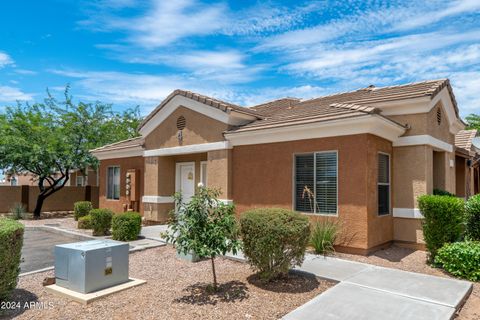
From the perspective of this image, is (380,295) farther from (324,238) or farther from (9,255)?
(9,255)

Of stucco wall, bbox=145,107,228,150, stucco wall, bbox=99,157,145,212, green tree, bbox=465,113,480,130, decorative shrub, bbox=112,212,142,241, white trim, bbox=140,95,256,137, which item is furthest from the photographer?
green tree, bbox=465,113,480,130

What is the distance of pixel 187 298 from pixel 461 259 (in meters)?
5.77

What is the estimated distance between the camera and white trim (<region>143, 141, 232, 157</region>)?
11.7m

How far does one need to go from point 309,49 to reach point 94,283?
1048 cm

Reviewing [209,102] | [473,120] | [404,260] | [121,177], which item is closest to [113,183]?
[121,177]

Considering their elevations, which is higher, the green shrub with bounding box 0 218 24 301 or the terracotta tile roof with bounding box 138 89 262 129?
the terracotta tile roof with bounding box 138 89 262 129

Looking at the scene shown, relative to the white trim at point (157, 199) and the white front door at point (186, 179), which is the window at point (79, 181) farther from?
the white front door at point (186, 179)

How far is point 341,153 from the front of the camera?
8.98m

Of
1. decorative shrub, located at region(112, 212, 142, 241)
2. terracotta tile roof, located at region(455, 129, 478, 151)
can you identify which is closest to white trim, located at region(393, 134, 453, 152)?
terracotta tile roof, located at region(455, 129, 478, 151)

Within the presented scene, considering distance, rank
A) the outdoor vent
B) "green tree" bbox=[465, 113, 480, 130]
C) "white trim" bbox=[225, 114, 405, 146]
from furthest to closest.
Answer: "green tree" bbox=[465, 113, 480, 130] → the outdoor vent → "white trim" bbox=[225, 114, 405, 146]

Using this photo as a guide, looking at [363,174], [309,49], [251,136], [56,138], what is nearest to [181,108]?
[251,136]

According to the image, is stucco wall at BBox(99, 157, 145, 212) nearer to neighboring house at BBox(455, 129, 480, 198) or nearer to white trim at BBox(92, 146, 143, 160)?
white trim at BBox(92, 146, 143, 160)

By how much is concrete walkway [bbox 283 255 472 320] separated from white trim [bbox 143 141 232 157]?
5367 millimetres

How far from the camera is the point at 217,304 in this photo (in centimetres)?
556
